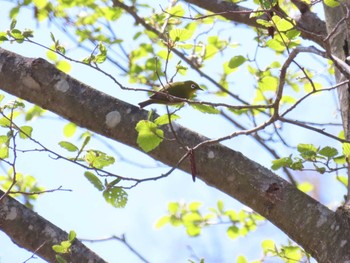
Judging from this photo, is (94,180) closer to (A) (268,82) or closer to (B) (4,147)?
(B) (4,147)

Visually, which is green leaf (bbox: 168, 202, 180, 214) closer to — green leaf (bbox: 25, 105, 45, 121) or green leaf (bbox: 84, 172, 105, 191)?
green leaf (bbox: 25, 105, 45, 121)

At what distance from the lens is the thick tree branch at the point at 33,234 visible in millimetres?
2066

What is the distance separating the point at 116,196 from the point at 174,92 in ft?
1.29

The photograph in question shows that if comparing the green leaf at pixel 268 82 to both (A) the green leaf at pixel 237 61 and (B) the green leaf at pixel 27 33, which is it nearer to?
(A) the green leaf at pixel 237 61

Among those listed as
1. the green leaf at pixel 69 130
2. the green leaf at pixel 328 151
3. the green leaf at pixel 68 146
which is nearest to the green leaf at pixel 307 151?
the green leaf at pixel 328 151

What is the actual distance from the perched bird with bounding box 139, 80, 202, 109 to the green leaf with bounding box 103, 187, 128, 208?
30cm

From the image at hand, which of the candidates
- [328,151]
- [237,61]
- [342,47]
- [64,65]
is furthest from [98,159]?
[64,65]

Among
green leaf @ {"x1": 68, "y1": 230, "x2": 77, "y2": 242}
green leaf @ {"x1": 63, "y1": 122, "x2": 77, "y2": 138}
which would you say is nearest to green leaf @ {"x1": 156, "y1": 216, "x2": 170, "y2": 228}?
green leaf @ {"x1": 63, "y1": 122, "x2": 77, "y2": 138}

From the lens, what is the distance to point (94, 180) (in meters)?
1.94

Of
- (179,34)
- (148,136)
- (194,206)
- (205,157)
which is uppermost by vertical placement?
(194,206)

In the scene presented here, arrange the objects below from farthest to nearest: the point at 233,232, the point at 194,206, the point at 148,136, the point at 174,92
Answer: the point at 194,206
the point at 233,232
the point at 174,92
the point at 148,136

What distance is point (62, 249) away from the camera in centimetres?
194

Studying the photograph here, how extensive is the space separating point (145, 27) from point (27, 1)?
0.68 m

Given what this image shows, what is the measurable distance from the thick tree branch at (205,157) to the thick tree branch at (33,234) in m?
0.33
